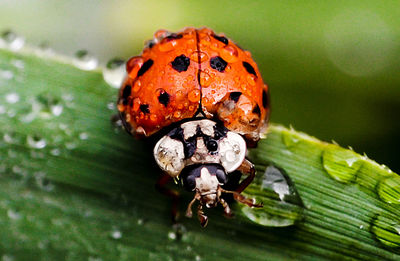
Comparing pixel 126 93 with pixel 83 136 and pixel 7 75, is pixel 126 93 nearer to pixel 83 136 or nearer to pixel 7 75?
pixel 83 136

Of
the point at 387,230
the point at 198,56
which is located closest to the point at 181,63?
the point at 198,56

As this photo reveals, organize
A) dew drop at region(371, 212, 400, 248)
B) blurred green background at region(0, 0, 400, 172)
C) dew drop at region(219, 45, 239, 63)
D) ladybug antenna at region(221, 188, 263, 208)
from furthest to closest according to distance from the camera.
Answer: blurred green background at region(0, 0, 400, 172) → dew drop at region(219, 45, 239, 63) → ladybug antenna at region(221, 188, 263, 208) → dew drop at region(371, 212, 400, 248)

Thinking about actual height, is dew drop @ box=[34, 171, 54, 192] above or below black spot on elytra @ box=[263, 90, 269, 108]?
below

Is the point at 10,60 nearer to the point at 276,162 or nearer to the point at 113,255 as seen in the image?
the point at 113,255

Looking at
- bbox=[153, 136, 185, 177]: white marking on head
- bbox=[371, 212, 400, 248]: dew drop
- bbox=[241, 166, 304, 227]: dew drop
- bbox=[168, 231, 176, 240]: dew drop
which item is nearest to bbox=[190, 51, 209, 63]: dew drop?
bbox=[153, 136, 185, 177]: white marking on head

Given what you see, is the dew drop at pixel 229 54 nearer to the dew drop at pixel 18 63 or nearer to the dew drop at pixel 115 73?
the dew drop at pixel 115 73

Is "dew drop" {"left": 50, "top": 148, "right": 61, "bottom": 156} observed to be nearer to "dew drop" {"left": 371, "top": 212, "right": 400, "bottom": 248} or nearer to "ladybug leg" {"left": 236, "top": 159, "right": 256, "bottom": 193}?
"ladybug leg" {"left": 236, "top": 159, "right": 256, "bottom": 193}
